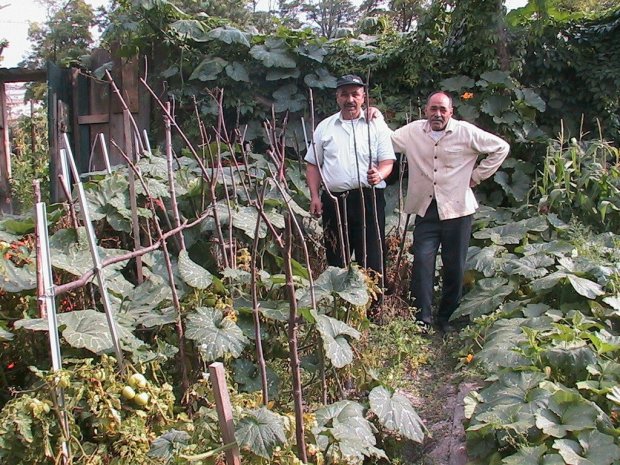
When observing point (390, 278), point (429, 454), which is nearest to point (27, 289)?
point (429, 454)

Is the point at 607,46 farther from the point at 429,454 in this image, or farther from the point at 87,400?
the point at 87,400

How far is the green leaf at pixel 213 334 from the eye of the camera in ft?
6.59

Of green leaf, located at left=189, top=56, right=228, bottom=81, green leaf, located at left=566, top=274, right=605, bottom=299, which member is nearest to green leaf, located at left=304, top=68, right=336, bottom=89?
green leaf, located at left=189, top=56, right=228, bottom=81

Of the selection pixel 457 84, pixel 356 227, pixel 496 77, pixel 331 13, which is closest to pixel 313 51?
pixel 457 84

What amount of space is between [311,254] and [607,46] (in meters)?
4.09

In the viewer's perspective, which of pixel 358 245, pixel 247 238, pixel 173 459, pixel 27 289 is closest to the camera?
pixel 173 459

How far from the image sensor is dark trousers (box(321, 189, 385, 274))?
346cm

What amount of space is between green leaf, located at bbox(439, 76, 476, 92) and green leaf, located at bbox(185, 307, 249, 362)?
4.18 m

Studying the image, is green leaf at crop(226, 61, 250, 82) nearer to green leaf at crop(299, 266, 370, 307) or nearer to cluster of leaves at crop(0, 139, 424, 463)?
cluster of leaves at crop(0, 139, 424, 463)

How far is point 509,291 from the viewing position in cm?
328

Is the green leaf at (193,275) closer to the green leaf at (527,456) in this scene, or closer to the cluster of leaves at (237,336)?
the cluster of leaves at (237,336)

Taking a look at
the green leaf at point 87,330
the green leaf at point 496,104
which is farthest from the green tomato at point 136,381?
the green leaf at point 496,104

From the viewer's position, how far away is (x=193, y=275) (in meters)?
2.28

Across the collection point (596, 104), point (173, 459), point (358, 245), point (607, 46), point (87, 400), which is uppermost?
point (607, 46)
